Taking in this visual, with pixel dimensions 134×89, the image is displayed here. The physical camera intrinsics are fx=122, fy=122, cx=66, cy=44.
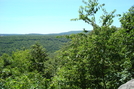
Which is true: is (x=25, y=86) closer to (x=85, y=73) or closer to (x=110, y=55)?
(x=85, y=73)

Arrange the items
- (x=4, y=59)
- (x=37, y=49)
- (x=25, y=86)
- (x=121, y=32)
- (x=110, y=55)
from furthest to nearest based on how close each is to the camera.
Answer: (x=4, y=59)
(x=37, y=49)
(x=121, y=32)
(x=110, y=55)
(x=25, y=86)

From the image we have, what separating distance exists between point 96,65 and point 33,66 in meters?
19.3

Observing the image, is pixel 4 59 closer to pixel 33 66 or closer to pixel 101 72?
pixel 33 66

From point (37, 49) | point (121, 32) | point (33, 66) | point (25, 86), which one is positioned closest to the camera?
point (25, 86)

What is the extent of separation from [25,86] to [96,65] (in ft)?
9.36

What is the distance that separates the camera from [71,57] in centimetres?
540

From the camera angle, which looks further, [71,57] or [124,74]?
[71,57]

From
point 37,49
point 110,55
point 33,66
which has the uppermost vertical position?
point 110,55

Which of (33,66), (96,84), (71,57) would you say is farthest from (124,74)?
(33,66)

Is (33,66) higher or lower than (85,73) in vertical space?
lower

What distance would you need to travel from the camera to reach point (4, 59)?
1086 inches

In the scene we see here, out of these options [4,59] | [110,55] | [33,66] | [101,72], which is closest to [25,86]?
[101,72]

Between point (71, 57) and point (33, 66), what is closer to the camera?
point (71, 57)

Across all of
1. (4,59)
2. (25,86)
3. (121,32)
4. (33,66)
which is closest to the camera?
(25,86)
